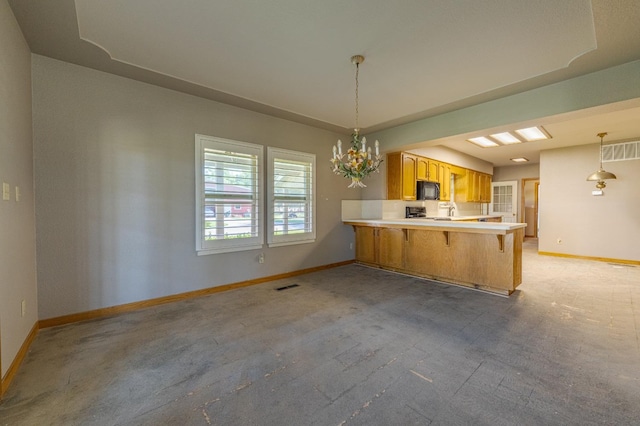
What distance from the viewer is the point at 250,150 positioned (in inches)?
159

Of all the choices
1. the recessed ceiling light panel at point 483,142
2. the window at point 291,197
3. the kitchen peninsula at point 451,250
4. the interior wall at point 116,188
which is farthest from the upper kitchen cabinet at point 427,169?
the interior wall at point 116,188

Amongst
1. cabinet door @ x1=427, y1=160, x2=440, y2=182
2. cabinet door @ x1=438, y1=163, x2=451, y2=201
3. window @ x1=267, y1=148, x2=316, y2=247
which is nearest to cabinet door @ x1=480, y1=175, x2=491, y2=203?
cabinet door @ x1=438, y1=163, x2=451, y2=201

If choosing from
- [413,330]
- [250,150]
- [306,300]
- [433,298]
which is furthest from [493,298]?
[250,150]

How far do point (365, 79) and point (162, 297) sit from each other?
3.66 meters

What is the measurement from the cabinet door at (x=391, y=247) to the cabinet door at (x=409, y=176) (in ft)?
3.05

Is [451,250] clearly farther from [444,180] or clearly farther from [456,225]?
[444,180]

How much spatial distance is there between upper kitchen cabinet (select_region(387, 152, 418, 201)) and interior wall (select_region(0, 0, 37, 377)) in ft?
17.0

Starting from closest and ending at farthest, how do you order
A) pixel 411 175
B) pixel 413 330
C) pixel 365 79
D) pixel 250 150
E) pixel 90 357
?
pixel 90 357 < pixel 413 330 < pixel 365 79 < pixel 250 150 < pixel 411 175

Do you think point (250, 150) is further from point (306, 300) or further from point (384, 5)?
point (384, 5)

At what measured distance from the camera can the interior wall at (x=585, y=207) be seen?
552 centimetres

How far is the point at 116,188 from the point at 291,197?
7.93 ft

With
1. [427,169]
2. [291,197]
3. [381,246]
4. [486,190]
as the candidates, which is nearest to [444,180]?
[427,169]

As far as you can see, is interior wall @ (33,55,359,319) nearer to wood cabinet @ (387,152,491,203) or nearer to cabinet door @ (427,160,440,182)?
wood cabinet @ (387,152,491,203)

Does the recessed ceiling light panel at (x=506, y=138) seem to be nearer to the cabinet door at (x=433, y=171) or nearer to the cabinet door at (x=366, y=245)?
the cabinet door at (x=433, y=171)
